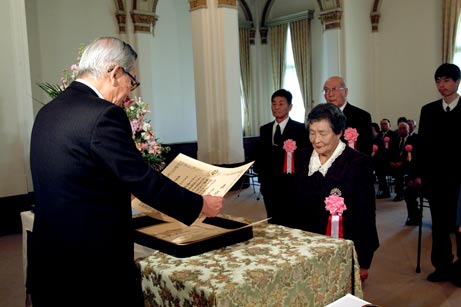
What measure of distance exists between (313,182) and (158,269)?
1.33 meters

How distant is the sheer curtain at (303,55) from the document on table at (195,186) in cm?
1169

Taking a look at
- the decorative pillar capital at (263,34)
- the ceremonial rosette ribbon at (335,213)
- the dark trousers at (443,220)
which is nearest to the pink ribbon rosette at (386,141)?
the dark trousers at (443,220)

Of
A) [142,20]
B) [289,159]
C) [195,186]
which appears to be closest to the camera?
[195,186]

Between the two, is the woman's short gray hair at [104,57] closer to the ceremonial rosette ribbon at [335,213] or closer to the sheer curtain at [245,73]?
the ceremonial rosette ribbon at [335,213]

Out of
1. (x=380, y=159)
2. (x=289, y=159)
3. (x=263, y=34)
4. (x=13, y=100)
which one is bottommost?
(x=380, y=159)

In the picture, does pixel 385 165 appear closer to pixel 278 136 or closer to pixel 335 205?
pixel 278 136

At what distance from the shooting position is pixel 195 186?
183 centimetres

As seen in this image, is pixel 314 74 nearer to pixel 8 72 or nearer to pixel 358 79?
pixel 358 79

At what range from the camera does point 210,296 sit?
1.33 m

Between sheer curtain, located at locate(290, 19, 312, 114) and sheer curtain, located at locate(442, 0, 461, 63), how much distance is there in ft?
11.9

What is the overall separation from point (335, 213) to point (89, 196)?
1.45 meters

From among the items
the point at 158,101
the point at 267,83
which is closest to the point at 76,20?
the point at 158,101

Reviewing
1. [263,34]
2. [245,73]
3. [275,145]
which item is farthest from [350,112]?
[263,34]

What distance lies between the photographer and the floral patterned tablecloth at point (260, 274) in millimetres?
1390
